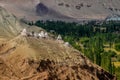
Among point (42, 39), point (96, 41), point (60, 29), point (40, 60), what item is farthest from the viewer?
point (60, 29)

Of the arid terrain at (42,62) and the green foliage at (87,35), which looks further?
the green foliage at (87,35)

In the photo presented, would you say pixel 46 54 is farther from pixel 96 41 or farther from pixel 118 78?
pixel 96 41

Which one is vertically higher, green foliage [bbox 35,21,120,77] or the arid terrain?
the arid terrain

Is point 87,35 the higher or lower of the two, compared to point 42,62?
lower

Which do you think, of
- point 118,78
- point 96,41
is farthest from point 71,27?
point 118,78

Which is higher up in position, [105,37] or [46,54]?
[46,54]

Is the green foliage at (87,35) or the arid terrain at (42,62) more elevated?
the arid terrain at (42,62)

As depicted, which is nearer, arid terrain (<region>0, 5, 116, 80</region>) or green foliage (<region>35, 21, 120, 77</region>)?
arid terrain (<region>0, 5, 116, 80</region>)

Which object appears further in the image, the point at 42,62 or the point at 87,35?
the point at 87,35
